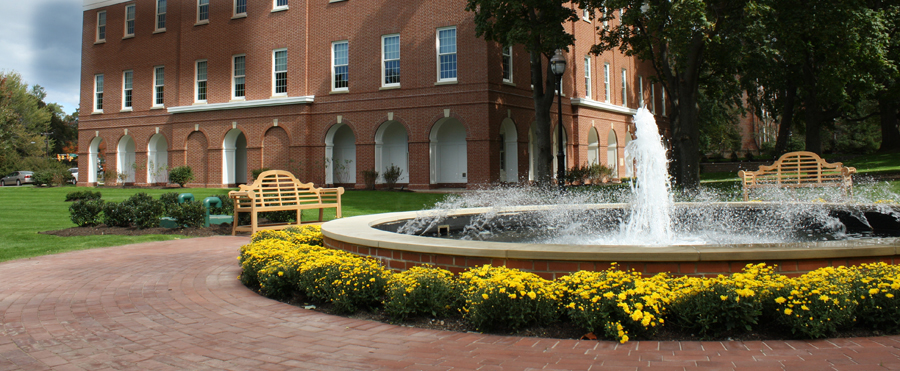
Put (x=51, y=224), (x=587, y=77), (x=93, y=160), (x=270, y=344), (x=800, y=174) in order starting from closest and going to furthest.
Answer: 1. (x=270, y=344)
2. (x=51, y=224)
3. (x=800, y=174)
4. (x=587, y=77)
5. (x=93, y=160)

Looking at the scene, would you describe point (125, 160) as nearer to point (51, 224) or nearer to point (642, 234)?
point (51, 224)

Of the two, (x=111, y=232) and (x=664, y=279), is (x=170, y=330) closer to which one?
(x=664, y=279)

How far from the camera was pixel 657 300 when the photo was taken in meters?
4.04

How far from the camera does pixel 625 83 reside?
38.1 meters

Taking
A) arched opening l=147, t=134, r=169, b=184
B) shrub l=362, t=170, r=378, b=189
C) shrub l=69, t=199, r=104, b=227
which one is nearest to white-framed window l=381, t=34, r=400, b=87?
shrub l=362, t=170, r=378, b=189

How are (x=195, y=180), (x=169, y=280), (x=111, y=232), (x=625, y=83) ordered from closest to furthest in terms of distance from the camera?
(x=169, y=280), (x=111, y=232), (x=195, y=180), (x=625, y=83)

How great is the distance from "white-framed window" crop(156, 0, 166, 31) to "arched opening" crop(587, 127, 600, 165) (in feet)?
83.7

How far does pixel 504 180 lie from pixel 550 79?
20.0 feet

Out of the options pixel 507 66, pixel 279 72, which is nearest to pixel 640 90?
pixel 507 66

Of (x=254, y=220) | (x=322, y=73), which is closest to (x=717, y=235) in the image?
(x=254, y=220)

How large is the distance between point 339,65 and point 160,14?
13581 mm

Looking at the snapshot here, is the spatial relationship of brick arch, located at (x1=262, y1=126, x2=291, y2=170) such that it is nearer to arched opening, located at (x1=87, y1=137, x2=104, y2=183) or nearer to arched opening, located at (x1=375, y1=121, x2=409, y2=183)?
arched opening, located at (x1=375, y1=121, x2=409, y2=183)

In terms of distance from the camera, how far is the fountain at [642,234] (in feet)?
14.6

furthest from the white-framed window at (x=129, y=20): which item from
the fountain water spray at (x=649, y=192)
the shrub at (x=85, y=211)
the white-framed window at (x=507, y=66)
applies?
the fountain water spray at (x=649, y=192)
